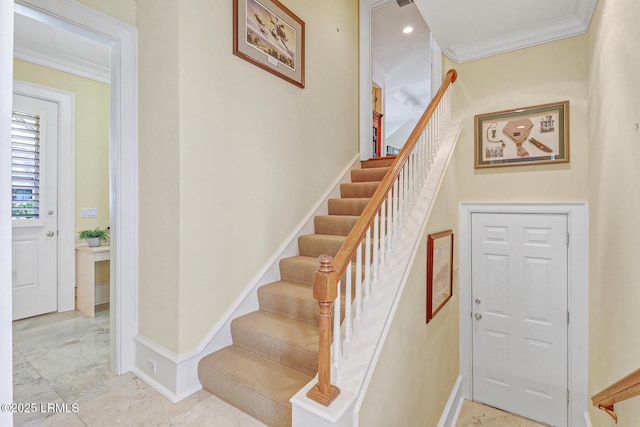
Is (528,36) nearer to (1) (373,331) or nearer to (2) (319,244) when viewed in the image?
(2) (319,244)

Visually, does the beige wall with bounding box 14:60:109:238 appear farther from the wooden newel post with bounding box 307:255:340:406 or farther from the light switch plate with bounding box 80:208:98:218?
the wooden newel post with bounding box 307:255:340:406

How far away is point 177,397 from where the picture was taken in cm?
196

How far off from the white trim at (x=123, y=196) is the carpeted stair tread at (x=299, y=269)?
45.1 inches

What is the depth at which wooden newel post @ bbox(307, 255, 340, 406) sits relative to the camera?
133cm

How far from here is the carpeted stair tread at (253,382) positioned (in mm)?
1714

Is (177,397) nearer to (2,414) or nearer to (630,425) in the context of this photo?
(2,414)

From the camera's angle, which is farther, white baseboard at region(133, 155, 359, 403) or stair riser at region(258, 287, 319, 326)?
stair riser at region(258, 287, 319, 326)

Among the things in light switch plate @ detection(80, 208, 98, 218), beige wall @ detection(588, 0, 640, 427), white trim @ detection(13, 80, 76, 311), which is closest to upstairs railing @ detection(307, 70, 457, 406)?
beige wall @ detection(588, 0, 640, 427)

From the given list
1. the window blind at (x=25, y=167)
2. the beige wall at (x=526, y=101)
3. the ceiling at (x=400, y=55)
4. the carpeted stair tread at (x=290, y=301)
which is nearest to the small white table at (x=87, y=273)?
the window blind at (x=25, y=167)

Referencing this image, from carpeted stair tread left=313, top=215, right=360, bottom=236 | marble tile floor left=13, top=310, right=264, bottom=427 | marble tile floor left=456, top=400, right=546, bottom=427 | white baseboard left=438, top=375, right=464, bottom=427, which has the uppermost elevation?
carpeted stair tread left=313, top=215, right=360, bottom=236

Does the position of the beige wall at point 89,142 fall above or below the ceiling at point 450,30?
below

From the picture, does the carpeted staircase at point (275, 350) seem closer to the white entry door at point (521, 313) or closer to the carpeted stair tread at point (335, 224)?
the carpeted stair tread at point (335, 224)

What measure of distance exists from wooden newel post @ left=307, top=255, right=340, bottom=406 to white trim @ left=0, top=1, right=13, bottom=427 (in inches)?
37.4

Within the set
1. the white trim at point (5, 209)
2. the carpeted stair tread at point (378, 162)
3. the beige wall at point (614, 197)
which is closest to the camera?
the white trim at point (5, 209)
